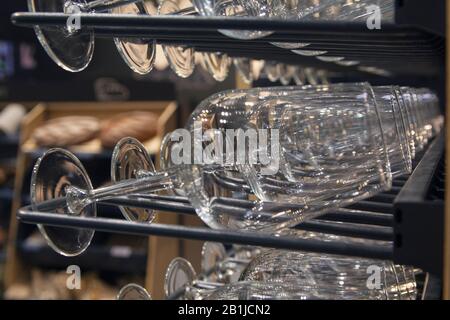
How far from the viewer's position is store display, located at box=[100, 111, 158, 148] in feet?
11.0

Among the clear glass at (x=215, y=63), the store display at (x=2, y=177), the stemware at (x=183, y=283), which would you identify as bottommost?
the store display at (x=2, y=177)

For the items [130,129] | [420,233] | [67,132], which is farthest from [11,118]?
[420,233]

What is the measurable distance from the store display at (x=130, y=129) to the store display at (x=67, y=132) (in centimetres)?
7

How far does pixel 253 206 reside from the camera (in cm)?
83

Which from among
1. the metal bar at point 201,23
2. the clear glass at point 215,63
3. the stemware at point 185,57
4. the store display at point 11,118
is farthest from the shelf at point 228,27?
the store display at point 11,118

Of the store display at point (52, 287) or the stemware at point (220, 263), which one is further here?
the store display at point (52, 287)

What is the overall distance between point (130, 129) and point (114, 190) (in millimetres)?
2420

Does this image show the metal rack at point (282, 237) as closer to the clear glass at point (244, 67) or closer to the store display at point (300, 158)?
the store display at point (300, 158)

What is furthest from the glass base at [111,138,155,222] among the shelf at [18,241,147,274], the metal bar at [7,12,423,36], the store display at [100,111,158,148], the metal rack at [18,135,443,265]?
the shelf at [18,241,147,274]

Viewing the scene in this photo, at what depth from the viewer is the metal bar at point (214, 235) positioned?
27.4 inches

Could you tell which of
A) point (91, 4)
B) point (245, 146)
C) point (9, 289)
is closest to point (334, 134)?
point (245, 146)

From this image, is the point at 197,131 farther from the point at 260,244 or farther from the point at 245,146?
the point at 260,244

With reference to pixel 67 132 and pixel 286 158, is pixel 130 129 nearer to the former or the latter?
pixel 67 132

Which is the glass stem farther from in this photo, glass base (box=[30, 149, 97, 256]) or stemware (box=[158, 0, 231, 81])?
Answer: stemware (box=[158, 0, 231, 81])
